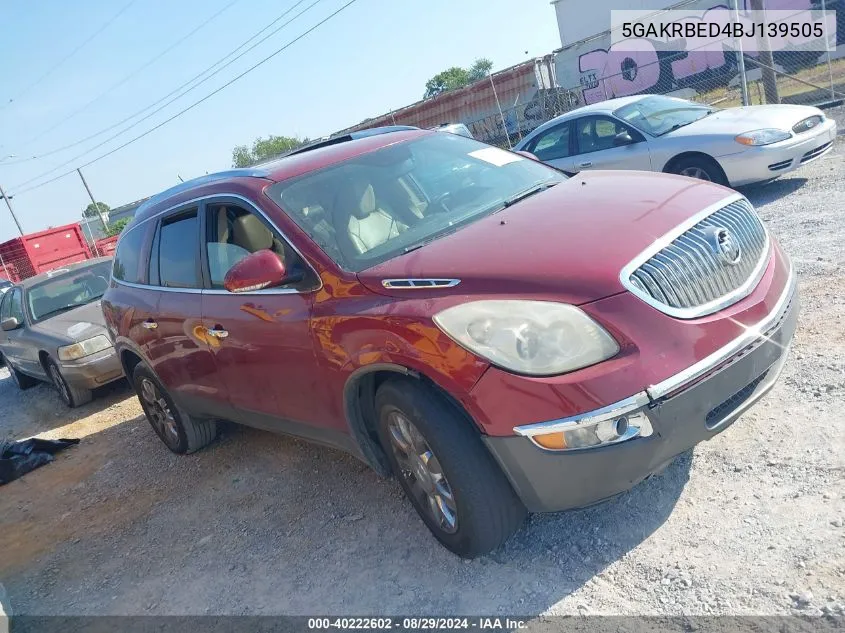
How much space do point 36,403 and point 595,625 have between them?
8.79 m

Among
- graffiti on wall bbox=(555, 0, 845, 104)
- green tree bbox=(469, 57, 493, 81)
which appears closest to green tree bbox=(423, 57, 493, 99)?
green tree bbox=(469, 57, 493, 81)

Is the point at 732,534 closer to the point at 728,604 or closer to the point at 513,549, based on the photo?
the point at 728,604

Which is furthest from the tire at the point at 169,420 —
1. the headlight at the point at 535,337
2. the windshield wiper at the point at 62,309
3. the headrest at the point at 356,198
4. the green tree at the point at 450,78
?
the green tree at the point at 450,78

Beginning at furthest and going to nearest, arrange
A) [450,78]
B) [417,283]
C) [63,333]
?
[450,78]
[63,333]
[417,283]

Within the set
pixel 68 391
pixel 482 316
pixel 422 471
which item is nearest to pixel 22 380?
pixel 68 391

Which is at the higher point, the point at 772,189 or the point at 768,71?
the point at 768,71

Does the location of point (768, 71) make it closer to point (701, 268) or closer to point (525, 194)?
point (525, 194)

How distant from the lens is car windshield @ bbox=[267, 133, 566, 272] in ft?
10.8

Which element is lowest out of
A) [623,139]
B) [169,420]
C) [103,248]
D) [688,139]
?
[103,248]

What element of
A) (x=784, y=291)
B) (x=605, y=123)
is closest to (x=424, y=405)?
(x=784, y=291)

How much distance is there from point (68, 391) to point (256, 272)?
5847 mm

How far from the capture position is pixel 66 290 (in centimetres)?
877

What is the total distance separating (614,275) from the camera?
99.3 inches

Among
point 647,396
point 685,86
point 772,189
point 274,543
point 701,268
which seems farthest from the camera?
point 685,86
